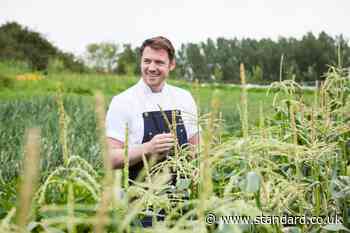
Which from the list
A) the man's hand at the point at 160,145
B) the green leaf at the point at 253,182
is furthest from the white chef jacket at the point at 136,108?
the green leaf at the point at 253,182

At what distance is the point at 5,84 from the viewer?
525 inches

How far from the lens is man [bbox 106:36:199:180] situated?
205cm

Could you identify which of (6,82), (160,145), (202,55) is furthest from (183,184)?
(202,55)

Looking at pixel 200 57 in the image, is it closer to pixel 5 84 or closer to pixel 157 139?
pixel 5 84

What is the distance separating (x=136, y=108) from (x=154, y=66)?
0.67 feet

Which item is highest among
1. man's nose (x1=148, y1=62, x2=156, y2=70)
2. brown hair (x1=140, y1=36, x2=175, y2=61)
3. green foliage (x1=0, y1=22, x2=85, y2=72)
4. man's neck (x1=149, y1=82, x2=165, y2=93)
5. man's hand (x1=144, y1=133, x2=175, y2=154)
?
green foliage (x1=0, y1=22, x2=85, y2=72)

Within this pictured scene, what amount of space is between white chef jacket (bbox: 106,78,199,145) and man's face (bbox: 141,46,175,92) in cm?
4

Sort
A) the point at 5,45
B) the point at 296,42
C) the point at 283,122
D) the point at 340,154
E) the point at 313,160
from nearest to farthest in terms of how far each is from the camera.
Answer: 1. the point at 313,160
2. the point at 340,154
3. the point at 283,122
4. the point at 5,45
5. the point at 296,42

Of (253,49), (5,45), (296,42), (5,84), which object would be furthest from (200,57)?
(5,84)

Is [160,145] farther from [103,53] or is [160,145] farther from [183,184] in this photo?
[103,53]

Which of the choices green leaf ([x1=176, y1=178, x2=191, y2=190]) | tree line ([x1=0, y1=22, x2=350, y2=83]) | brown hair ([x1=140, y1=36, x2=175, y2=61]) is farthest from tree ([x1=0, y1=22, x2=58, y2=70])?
green leaf ([x1=176, y1=178, x2=191, y2=190])

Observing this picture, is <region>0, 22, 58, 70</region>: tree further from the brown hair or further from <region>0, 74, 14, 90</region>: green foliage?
the brown hair

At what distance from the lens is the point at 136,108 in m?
2.11

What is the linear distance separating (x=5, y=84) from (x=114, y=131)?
12123 mm
